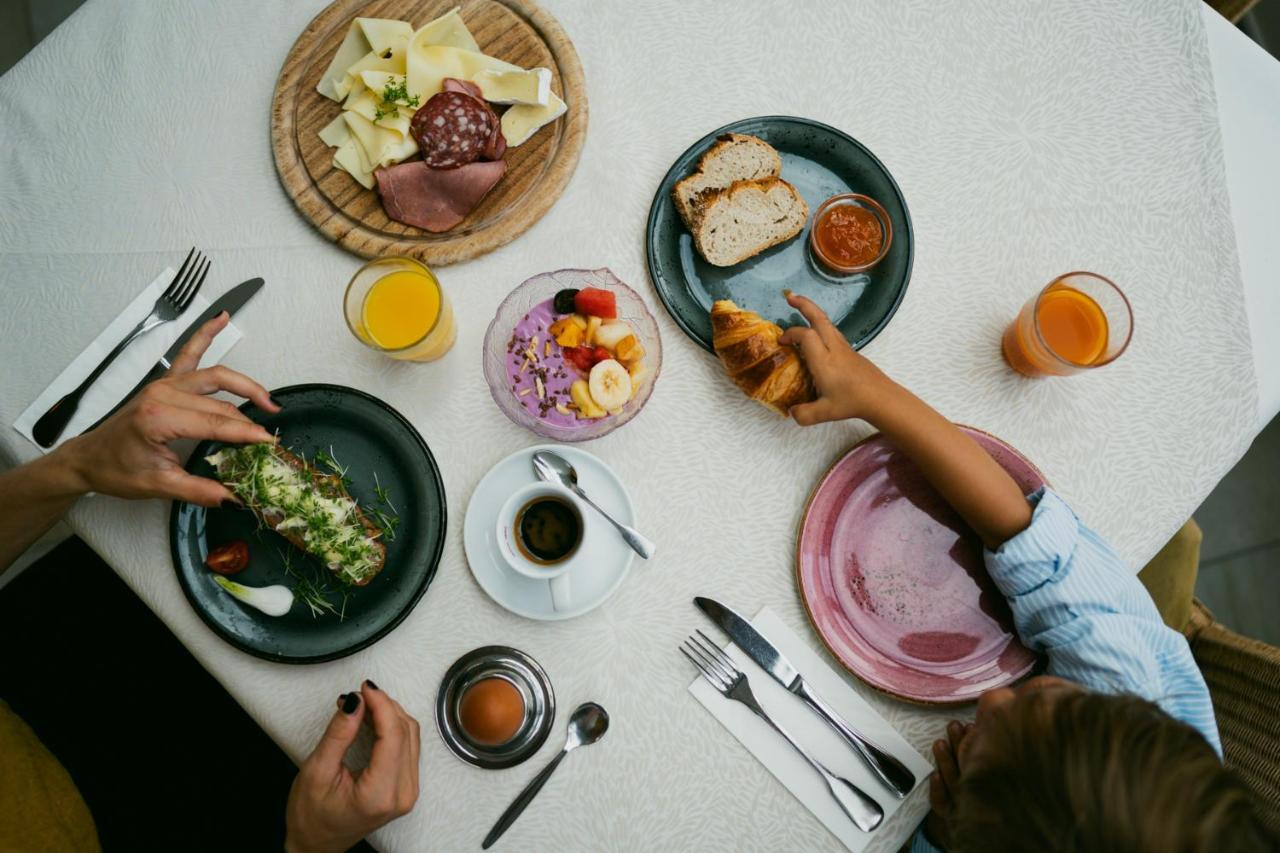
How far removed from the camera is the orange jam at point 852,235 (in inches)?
49.6

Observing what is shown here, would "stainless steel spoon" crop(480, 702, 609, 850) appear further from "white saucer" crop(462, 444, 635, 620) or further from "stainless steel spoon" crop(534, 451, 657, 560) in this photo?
"stainless steel spoon" crop(534, 451, 657, 560)

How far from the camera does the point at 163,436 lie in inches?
44.8

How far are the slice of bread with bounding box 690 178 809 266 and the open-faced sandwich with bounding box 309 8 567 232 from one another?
36cm

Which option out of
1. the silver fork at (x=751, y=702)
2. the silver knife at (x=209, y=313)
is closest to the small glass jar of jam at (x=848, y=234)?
the silver fork at (x=751, y=702)

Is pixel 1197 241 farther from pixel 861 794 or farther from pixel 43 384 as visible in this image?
pixel 43 384

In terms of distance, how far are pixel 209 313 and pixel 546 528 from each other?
76cm

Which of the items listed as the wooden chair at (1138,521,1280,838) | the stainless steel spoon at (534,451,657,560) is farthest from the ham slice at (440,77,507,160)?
the wooden chair at (1138,521,1280,838)

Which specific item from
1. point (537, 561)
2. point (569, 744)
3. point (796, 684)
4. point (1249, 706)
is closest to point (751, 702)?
point (796, 684)

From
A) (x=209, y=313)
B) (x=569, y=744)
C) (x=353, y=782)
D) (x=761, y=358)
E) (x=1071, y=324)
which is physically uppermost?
(x=1071, y=324)

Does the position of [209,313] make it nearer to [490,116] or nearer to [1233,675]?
[490,116]

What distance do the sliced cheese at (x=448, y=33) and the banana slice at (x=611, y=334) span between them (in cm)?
61

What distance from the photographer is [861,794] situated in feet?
3.76

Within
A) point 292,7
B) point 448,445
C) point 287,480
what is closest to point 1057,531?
point 448,445

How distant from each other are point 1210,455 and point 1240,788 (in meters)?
0.57
